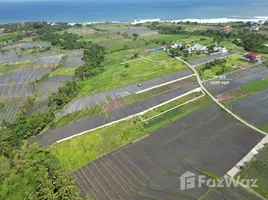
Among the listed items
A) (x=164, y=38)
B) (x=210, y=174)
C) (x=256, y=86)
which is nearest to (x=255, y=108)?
(x=256, y=86)

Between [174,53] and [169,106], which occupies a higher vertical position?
[174,53]

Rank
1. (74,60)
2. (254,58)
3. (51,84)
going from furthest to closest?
(74,60)
(254,58)
(51,84)

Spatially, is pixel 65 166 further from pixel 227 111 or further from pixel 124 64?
pixel 124 64

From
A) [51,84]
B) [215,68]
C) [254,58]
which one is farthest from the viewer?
[254,58]

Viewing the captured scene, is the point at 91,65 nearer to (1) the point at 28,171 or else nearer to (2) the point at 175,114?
(2) the point at 175,114

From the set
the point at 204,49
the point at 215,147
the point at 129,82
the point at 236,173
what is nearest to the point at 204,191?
the point at 236,173

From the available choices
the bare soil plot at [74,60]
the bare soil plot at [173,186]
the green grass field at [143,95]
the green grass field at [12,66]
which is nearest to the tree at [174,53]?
the green grass field at [143,95]

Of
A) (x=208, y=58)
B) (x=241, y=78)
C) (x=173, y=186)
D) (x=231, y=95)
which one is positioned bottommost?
(x=173, y=186)

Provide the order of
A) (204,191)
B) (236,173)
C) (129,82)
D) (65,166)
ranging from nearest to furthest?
(204,191), (236,173), (65,166), (129,82)
